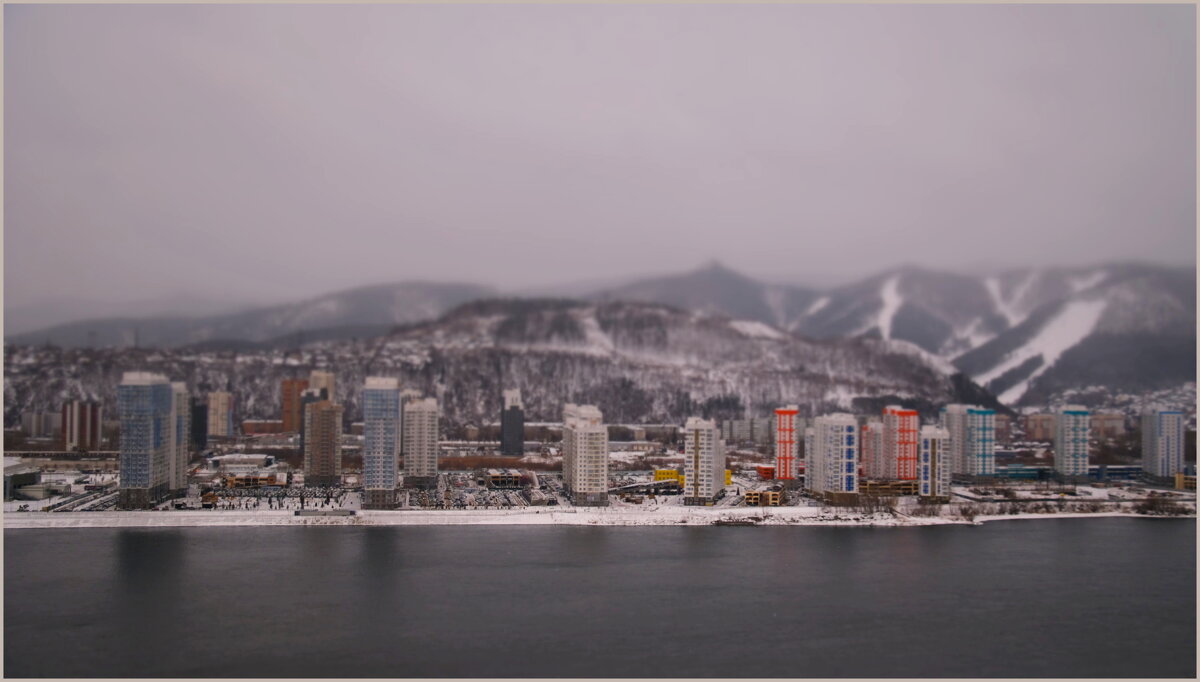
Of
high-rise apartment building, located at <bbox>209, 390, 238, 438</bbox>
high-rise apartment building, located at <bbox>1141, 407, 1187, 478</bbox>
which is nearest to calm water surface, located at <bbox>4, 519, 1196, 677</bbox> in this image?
high-rise apartment building, located at <bbox>1141, 407, 1187, 478</bbox>

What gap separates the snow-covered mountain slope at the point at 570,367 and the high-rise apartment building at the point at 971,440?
273 inches

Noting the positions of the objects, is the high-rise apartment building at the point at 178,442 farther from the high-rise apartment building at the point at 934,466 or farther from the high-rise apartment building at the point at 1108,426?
the high-rise apartment building at the point at 1108,426

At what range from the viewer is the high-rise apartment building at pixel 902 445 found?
591 inches

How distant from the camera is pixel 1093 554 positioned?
11391 mm

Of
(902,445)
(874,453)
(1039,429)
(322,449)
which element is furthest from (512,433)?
(1039,429)

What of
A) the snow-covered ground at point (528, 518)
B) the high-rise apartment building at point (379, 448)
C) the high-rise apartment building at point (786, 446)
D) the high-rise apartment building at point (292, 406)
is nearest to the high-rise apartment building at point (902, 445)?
the high-rise apartment building at point (786, 446)

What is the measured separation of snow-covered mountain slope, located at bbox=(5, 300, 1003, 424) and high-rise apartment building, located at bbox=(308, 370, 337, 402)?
1.22ft

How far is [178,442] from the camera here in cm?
1428

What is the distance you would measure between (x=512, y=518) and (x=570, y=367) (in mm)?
13884

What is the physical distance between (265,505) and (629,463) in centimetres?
656

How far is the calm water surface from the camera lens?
752 centimetres

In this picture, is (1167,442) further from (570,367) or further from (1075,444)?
(570,367)

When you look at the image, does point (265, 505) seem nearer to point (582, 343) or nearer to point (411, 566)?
point (411, 566)

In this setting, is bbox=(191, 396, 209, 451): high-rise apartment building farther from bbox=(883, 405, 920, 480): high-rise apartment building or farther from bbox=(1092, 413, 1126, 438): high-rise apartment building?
bbox=(1092, 413, 1126, 438): high-rise apartment building
